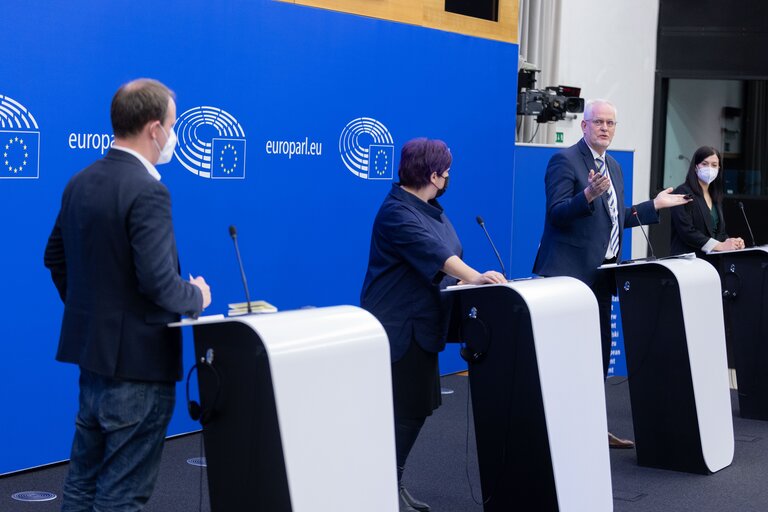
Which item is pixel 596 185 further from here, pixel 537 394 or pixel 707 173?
pixel 707 173

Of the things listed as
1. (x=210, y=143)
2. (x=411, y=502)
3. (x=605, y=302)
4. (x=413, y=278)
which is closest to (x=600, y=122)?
(x=605, y=302)

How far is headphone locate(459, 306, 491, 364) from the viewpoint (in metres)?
3.61

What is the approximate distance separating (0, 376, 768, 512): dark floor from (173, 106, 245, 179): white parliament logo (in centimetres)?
125

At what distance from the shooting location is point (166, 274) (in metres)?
2.56

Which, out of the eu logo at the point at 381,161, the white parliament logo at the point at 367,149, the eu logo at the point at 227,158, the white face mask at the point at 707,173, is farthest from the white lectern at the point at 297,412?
the white face mask at the point at 707,173

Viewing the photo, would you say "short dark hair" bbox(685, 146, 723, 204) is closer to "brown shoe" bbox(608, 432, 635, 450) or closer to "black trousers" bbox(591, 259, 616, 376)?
"black trousers" bbox(591, 259, 616, 376)

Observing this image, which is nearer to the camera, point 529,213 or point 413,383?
point 413,383

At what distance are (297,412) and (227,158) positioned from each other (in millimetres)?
2663

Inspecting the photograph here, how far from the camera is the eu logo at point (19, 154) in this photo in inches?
167

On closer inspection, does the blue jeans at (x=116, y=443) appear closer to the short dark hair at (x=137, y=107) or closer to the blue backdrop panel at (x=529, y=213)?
the short dark hair at (x=137, y=107)

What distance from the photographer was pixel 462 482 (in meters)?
4.52

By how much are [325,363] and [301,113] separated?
117 inches

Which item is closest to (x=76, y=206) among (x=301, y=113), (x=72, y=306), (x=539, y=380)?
(x=72, y=306)

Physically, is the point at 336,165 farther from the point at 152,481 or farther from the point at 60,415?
the point at 152,481
